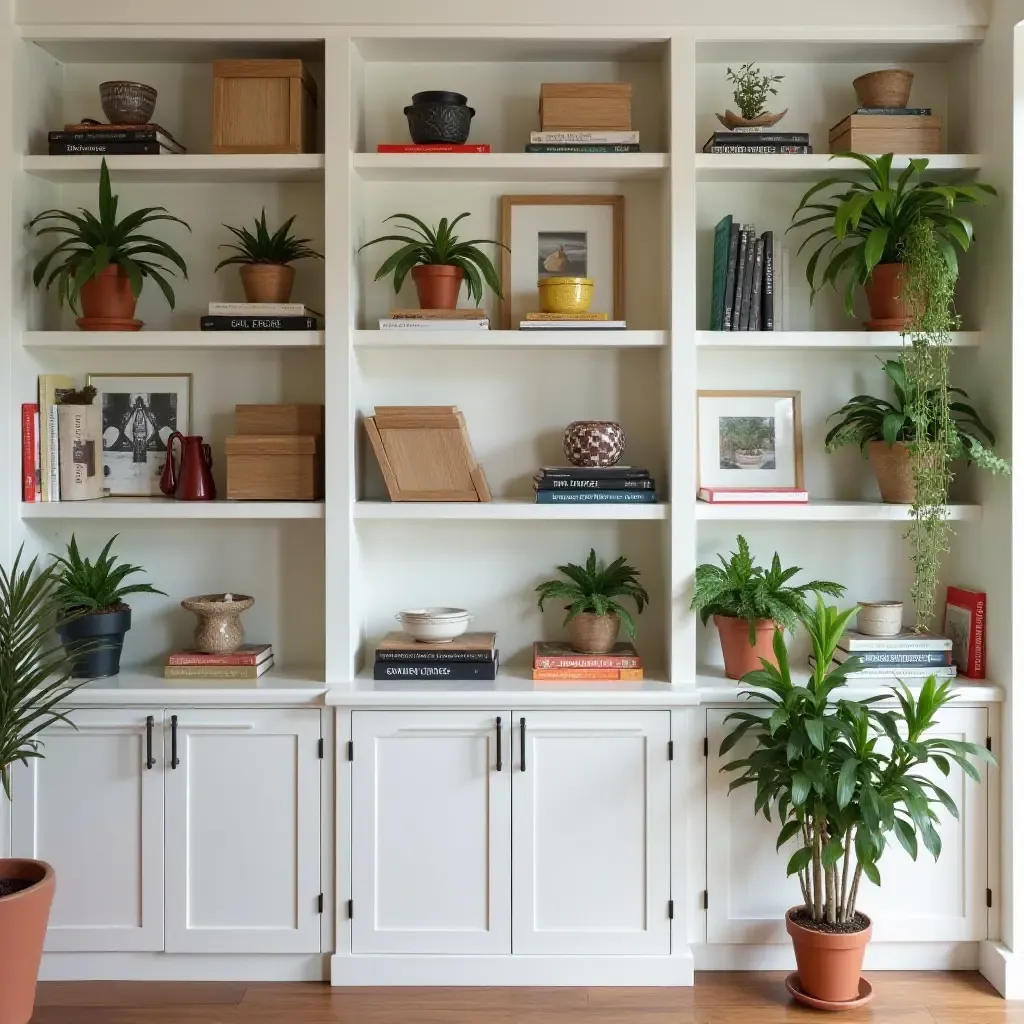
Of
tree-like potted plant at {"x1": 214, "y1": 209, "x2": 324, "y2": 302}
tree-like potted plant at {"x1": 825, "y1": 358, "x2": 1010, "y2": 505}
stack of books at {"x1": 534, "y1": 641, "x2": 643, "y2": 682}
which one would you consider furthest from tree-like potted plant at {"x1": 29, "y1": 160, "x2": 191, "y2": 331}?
tree-like potted plant at {"x1": 825, "y1": 358, "x2": 1010, "y2": 505}

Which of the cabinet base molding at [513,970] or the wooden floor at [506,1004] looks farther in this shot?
the cabinet base molding at [513,970]

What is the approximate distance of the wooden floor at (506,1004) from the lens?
2748mm

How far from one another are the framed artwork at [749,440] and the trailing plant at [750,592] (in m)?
0.25

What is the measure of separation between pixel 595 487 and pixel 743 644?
59 cm

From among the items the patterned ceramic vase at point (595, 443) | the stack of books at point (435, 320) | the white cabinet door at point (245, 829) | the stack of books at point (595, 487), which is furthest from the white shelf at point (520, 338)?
the white cabinet door at point (245, 829)

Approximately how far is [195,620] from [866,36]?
253 centimetres

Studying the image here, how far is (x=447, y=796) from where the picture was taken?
2926 millimetres

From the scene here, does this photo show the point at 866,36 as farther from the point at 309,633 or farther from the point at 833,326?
the point at 309,633

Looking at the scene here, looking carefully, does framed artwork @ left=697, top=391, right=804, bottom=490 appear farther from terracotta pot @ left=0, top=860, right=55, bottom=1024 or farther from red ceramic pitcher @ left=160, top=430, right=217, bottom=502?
terracotta pot @ left=0, top=860, right=55, bottom=1024

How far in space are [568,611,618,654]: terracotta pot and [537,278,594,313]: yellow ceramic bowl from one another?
862 millimetres

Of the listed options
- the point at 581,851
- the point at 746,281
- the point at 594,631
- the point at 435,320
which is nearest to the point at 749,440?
the point at 746,281

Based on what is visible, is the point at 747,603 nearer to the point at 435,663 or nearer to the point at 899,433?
the point at 899,433

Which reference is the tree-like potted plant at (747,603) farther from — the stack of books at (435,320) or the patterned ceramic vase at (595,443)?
the stack of books at (435,320)

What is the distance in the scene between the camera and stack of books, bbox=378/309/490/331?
3.02 metres
